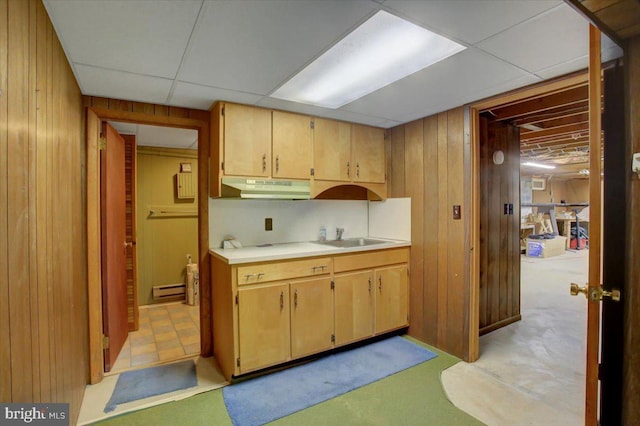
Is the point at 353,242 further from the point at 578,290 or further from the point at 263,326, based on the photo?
the point at 578,290

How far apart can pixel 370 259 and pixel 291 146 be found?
50.6 inches

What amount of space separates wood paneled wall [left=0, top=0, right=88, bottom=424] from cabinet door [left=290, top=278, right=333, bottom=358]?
4.75 feet

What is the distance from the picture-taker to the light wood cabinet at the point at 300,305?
2.31 meters

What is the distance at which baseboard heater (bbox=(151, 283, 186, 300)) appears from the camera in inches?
167

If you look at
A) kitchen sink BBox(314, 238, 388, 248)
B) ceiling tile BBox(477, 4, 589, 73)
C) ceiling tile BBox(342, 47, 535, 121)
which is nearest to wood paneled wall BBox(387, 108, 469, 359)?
ceiling tile BBox(342, 47, 535, 121)

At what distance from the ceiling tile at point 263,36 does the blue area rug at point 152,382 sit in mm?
2219

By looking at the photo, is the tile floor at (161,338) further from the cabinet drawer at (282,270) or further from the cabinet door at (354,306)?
the cabinet door at (354,306)

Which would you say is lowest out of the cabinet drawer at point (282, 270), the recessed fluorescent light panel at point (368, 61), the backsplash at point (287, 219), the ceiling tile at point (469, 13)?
the cabinet drawer at point (282, 270)

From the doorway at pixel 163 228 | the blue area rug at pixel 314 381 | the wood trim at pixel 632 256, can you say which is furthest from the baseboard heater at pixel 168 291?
the wood trim at pixel 632 256

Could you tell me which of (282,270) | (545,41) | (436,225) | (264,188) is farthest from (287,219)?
(545,41)

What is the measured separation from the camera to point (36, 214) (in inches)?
49.3

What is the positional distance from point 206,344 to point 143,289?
195 centimetres

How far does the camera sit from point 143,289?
4176 millimetres

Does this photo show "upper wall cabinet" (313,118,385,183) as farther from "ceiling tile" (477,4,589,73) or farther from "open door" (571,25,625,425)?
"open door" (571,25,625,425)
